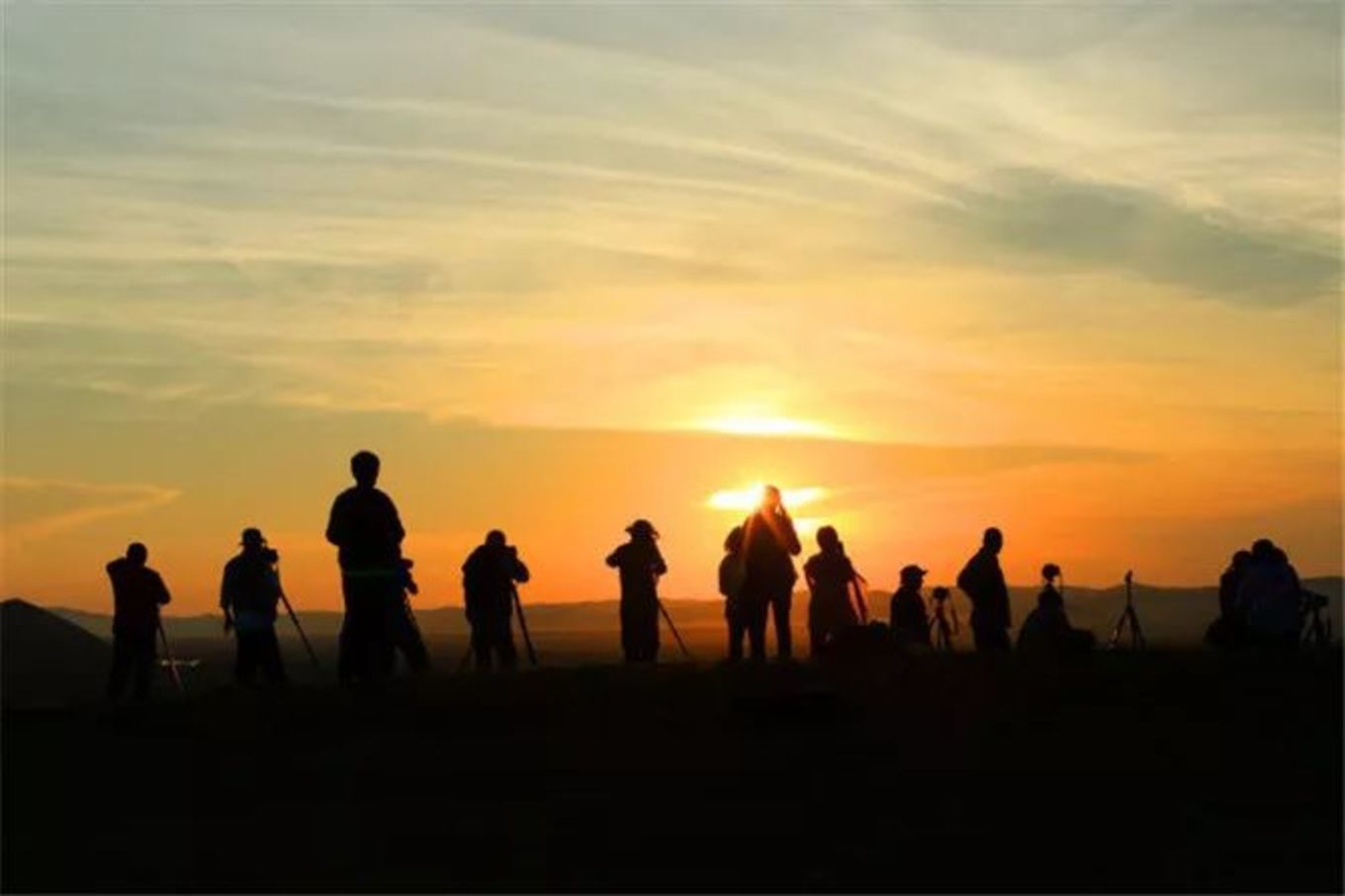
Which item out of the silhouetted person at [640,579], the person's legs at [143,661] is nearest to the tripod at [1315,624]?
the silhouetted person at [640,579]

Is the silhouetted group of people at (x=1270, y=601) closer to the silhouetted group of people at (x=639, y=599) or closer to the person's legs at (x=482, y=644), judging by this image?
the silhouetted group of people at (x=639, y=599)

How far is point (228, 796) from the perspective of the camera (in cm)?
1809

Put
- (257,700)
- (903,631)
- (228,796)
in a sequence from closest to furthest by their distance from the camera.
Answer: (228,796) < (257,700) < (903,631)

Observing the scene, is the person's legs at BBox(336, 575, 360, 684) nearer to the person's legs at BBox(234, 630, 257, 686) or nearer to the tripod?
the person's legs at BBox(234, 630, 257, 686)

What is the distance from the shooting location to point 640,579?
29.9 meters

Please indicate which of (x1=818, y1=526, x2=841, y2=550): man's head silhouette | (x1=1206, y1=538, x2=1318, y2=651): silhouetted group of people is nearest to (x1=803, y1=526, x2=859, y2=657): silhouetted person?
(x1=818, y1=526, x2=841, y2=550): man's head silhouette

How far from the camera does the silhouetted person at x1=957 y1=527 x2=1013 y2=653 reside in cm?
2889

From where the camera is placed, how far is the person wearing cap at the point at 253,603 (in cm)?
2686

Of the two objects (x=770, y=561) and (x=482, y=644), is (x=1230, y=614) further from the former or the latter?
(x=482, y=644)

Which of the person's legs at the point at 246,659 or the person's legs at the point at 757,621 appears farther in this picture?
the person's legs at the point at 757,621

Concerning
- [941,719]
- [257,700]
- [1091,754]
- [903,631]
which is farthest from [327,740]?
[903,631]

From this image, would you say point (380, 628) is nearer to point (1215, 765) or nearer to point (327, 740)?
point (327, 740)

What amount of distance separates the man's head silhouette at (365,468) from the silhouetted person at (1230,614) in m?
12.1

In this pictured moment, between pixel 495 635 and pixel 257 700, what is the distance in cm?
714
